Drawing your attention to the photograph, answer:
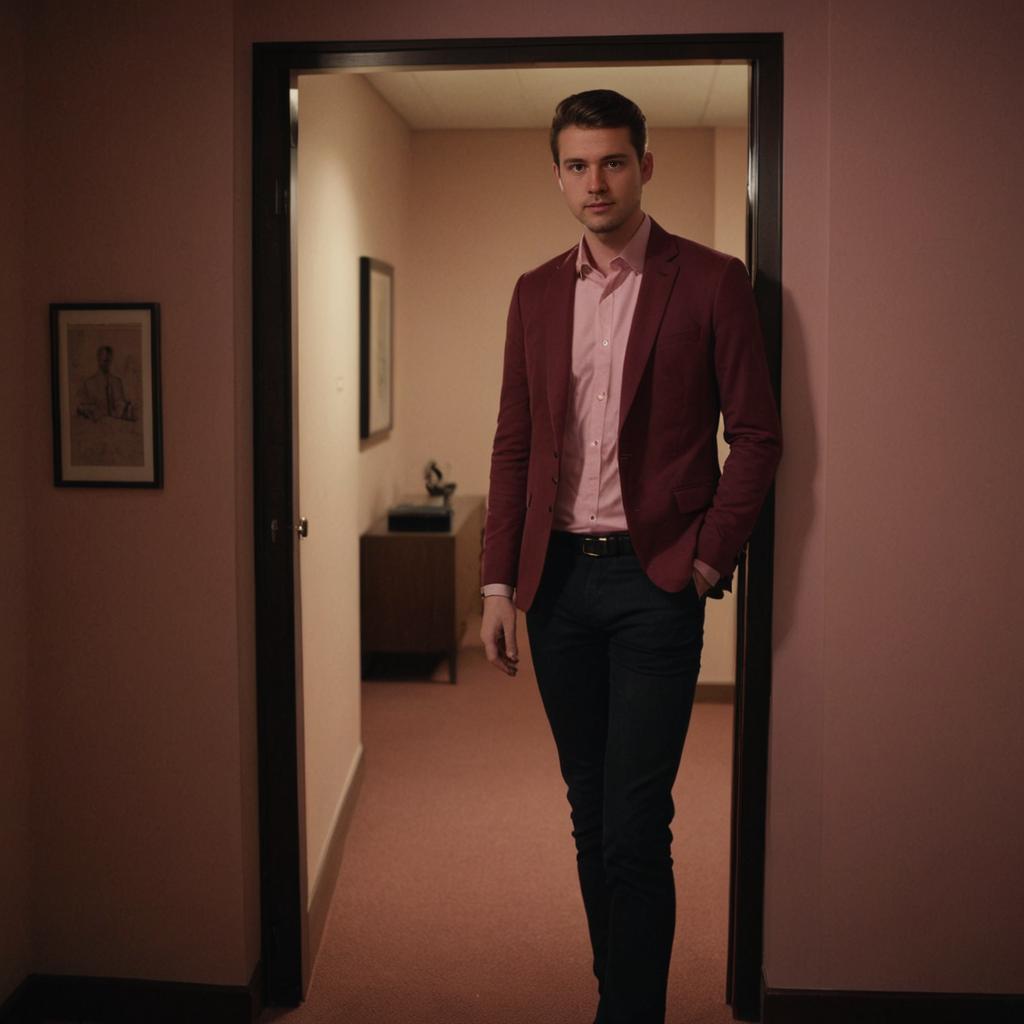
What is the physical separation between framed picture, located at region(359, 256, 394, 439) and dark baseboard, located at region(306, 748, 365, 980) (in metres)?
1.50

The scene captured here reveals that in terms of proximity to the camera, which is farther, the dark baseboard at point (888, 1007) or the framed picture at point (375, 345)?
the framed picture at point (375, 345)

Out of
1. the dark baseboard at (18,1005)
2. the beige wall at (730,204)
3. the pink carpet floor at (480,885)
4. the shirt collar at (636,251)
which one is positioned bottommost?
the pink carpet floor at (480,885)

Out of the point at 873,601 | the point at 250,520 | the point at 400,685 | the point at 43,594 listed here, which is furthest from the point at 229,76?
the point at 400,685

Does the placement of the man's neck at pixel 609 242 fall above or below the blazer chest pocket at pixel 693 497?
above

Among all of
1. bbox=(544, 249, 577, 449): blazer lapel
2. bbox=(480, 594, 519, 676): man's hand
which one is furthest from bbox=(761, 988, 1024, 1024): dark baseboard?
bbox=(544, 249, 577, 449): blazer lapel

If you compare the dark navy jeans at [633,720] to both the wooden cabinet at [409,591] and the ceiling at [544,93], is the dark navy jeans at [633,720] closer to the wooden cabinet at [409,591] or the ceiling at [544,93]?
the wooden cabinet at [409,591]

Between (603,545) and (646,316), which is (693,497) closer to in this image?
(603,545)

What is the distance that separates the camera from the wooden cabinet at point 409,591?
4.77m

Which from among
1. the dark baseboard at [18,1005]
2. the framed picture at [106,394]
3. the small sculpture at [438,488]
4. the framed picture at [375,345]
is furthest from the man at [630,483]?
the small sculpture at [438,488]

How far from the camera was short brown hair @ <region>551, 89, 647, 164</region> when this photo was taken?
1.88 meters

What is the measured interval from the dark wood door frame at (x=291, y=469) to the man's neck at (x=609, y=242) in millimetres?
262

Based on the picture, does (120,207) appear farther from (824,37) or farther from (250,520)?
(824,37)

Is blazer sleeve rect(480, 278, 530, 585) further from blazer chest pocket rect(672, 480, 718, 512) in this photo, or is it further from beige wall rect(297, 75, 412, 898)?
beige wall rect(297, 75, 412, 898)

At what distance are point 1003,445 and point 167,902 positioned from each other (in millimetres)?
1789
